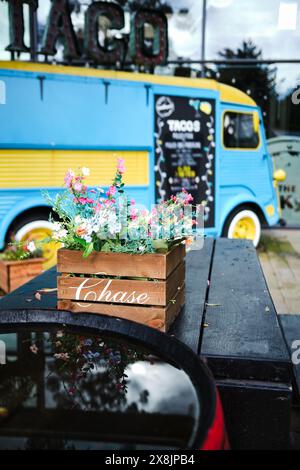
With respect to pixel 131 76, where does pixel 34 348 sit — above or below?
below

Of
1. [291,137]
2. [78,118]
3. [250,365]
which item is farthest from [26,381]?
[291,137]

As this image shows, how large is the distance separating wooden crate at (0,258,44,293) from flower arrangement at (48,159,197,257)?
11.6 feet

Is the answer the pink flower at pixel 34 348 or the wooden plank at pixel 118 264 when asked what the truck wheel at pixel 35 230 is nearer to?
the wooden plank at pixel 118 264

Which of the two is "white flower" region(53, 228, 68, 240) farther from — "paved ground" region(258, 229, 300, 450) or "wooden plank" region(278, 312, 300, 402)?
"paved ground" region(258, 229, 300, 450)

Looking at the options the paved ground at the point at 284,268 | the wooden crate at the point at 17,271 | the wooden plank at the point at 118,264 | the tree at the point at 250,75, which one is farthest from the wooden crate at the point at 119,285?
the tree at the point at 250,75

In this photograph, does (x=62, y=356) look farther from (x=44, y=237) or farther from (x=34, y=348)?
(x=44, y=237)

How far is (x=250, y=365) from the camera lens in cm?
153

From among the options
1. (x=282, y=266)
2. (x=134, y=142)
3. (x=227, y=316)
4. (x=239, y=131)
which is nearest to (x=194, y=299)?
(x=227, y=316)

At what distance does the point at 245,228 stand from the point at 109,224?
6.56 m

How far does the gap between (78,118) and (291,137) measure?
15.6 ft

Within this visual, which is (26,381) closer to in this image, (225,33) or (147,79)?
(147,79)

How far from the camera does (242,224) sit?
26.3 ft

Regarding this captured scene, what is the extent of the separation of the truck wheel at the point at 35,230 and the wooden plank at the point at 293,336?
3.10 meters

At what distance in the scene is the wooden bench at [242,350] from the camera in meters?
1.52
